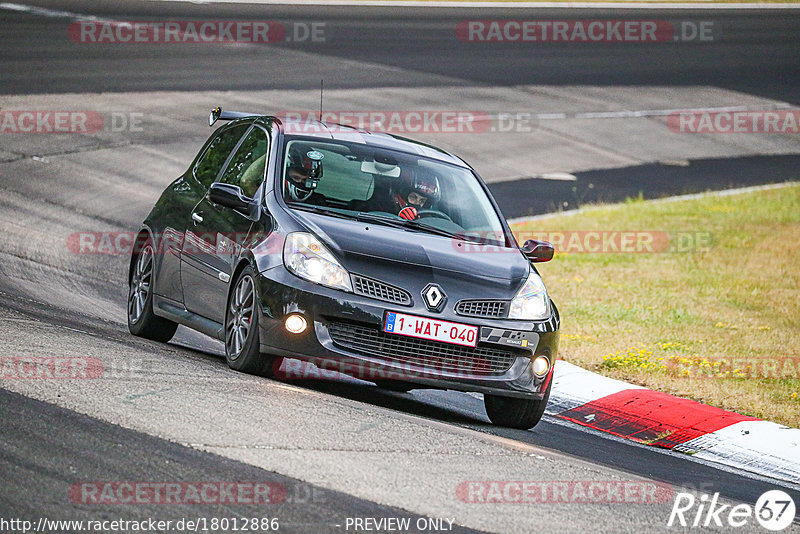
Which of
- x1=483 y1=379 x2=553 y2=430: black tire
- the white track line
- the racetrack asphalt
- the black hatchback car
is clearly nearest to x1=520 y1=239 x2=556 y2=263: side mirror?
the black hatchback car

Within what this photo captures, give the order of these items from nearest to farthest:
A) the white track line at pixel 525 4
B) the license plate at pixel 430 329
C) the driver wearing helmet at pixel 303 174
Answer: the license plate at pixel 430 329 → the driver wearing helmet at pixel 303 174 → the white track line at pixel 525 4

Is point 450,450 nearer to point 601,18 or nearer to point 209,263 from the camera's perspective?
point 209,263

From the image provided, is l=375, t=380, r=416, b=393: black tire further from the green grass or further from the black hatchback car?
the green grass

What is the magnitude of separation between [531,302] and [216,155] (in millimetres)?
2934

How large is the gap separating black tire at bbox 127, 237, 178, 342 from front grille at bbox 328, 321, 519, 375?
2547 millimetres

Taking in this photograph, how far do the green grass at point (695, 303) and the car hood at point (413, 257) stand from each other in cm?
261

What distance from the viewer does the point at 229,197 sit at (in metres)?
8.43

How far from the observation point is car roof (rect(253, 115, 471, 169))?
911 centimetres

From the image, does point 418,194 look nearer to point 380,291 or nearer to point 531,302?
point 531,302

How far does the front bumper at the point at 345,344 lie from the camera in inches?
300

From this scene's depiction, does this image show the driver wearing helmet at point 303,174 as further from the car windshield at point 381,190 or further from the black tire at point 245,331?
the black tire at point 245,331

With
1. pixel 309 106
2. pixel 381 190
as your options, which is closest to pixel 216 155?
pixel 381 190

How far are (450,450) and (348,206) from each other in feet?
7.62

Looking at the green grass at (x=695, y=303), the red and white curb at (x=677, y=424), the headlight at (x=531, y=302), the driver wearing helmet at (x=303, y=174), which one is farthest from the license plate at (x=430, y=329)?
the green grass at (x=695, y=303)
